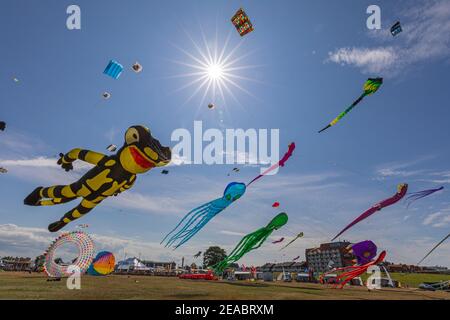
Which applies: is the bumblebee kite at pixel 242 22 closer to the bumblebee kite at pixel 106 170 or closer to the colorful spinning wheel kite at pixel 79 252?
the bumblebee kite at pixel 106 170

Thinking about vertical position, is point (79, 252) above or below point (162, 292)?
above

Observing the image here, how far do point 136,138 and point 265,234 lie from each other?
54.2ft

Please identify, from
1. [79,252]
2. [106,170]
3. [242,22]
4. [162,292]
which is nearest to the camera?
[106,170]

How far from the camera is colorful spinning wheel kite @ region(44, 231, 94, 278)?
30656 millimetres

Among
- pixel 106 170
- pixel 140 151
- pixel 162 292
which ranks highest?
pixel 140 151

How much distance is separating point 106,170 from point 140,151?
2221 millimetres

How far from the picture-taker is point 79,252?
30.6 metres

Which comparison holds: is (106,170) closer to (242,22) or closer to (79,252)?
(242,22)

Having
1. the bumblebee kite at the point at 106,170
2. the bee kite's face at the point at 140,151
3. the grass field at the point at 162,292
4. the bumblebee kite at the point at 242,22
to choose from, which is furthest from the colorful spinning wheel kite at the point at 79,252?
the bumblebee kite at the point at 242,22

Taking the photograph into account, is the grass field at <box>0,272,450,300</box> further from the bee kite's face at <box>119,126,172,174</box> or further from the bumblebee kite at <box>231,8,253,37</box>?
the bumblebee kite at <box>231,8,253,37</box>

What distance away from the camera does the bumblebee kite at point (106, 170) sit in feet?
48.9

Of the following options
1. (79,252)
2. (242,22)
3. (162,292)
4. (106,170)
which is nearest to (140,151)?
(106,170)

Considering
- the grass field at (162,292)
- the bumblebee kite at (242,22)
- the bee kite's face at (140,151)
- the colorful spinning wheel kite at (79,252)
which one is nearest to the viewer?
the bee kite's face at (140,151)
